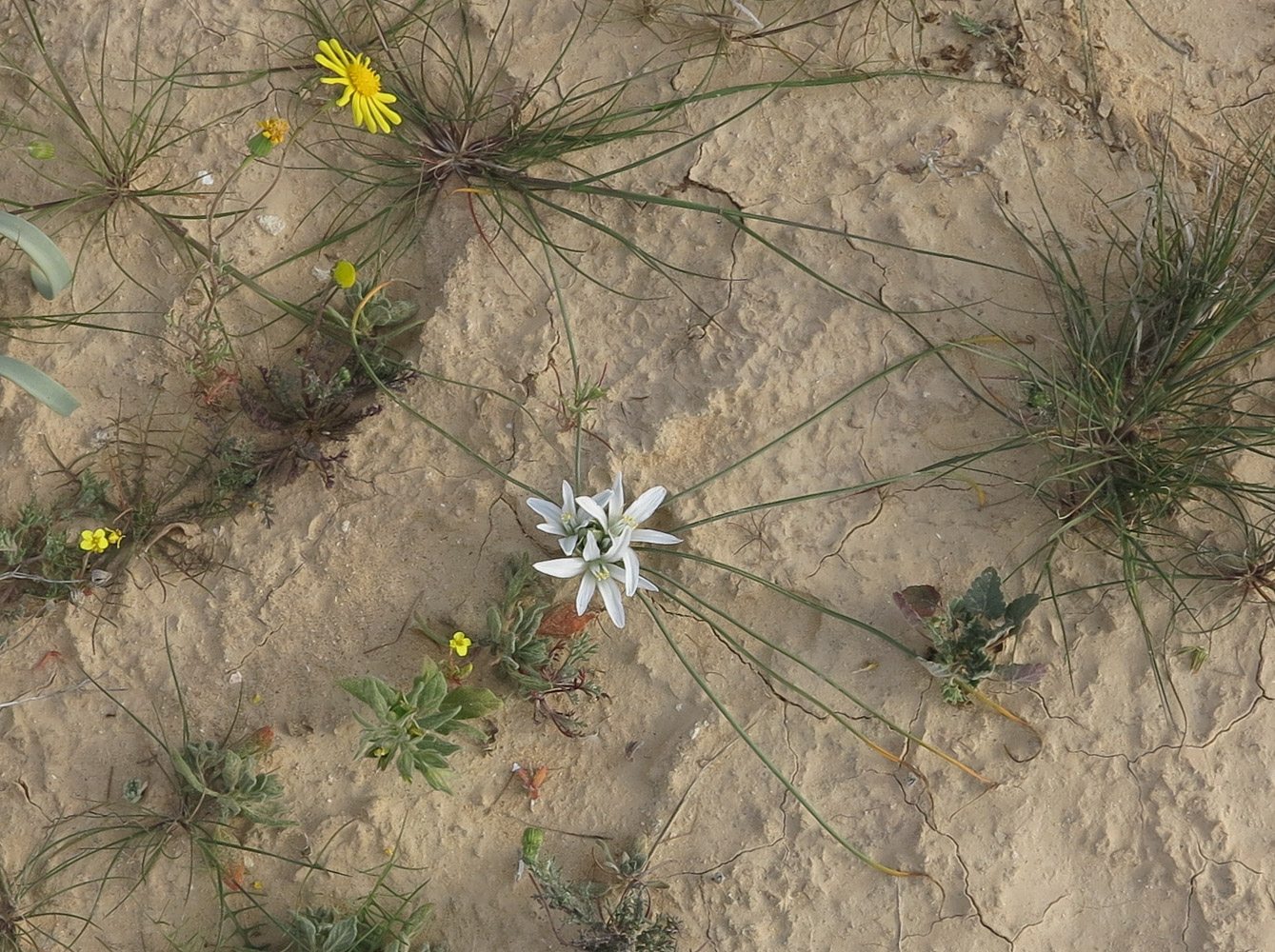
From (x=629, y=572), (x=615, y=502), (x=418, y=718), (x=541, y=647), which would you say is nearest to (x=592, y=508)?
(x=615, y=502)

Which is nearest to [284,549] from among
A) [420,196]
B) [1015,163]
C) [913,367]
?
[420,196]

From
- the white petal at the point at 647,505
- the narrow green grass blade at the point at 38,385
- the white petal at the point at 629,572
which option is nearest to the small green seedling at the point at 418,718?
the white petal at the point at 629,572

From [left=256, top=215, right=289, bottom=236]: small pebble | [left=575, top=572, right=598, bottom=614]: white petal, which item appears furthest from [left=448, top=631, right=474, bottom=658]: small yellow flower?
[left=256, top=215, right=289, bottom=236]: small pebble

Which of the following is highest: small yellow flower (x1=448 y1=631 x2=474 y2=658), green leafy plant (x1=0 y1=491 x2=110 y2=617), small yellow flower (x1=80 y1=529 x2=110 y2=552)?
small yellow flower (x1=448 y1=631 x2=474 y2=658)

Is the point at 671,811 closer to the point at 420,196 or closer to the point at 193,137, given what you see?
the point at 420,196

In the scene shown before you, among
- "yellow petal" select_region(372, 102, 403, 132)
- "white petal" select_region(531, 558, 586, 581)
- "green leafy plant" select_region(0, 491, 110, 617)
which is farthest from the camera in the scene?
"green leafy plant" select_region(0, 491, 110, 617)

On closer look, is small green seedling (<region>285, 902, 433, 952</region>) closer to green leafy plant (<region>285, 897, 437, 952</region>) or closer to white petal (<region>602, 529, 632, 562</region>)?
green leafy plant (<region>285, 897, 437, 952</region>)

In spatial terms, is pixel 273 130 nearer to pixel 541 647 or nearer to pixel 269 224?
pixel 269 224
